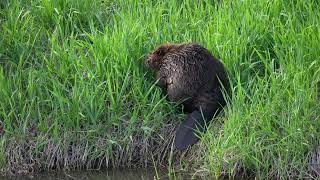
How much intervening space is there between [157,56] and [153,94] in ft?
0.94

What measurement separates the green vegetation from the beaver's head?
0.33 ft

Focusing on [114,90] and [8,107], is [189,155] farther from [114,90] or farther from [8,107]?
[8,107]

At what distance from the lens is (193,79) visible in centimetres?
571

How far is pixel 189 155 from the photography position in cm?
550

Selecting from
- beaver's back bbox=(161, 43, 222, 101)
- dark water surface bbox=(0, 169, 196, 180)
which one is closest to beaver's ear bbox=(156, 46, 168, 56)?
beaver's back bbox=(161, 43, 222, 101)

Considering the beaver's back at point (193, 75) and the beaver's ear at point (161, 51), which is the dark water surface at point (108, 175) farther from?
the beaver's ear at point (161, 51)

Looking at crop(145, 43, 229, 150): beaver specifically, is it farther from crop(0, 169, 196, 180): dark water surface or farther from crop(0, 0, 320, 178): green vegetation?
crop(0, 169, 196, 180): dark water surface

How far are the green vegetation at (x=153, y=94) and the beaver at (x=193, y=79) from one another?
0.10m

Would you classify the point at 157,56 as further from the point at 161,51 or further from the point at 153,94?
the point at 153,94

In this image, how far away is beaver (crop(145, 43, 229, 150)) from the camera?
5.64 meters

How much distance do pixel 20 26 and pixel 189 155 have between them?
189 centimetres

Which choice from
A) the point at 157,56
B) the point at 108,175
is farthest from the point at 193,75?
the point at 108,175

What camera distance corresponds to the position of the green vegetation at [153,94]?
517 centimetres

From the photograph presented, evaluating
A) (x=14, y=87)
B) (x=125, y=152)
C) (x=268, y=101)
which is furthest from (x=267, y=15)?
(x=14, y=87)
